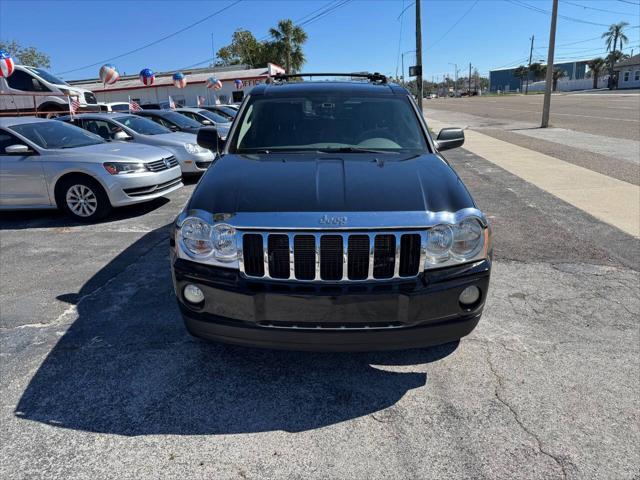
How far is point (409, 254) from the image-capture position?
2631 millimetres

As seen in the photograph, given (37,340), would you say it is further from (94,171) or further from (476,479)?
(94,171)

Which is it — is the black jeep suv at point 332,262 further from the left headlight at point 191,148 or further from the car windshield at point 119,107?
the car windshield at point 119,107

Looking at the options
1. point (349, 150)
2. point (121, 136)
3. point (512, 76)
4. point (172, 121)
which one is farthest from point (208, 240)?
point (512, 76)

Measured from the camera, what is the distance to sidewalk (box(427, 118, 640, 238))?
22.3 feet

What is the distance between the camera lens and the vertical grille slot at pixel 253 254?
2.63 meters

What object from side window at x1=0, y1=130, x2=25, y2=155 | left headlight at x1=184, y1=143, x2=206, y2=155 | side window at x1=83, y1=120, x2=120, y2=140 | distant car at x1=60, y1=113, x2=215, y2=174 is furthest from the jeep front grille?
side window at x1=83, y1=120, x2=120, y2=140

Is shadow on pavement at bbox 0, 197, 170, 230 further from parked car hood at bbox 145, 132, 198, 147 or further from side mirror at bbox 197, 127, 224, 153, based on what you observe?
side mirror at bbox 197, 127, 224, 153

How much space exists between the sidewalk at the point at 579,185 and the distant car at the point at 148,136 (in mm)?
6731

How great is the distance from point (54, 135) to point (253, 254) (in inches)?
258

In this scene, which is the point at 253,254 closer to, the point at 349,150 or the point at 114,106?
the point at 349,150

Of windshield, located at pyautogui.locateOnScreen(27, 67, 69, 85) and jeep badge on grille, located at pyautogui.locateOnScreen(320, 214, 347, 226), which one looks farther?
windshield, located at pyautogui.locateOnScreen(27, 67, 69, 85)

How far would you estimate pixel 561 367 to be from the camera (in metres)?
3.15

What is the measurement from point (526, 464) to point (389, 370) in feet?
3.34

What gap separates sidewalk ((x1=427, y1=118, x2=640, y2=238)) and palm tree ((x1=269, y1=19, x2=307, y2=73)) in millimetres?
46905
